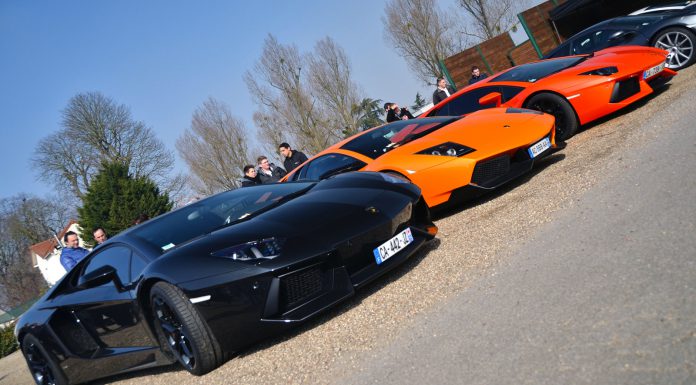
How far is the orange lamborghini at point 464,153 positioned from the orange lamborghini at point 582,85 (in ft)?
3.69

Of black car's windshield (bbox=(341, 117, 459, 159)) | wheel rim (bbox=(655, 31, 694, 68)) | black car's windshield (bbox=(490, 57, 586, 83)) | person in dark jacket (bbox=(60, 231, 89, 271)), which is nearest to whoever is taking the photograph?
black car's windshield (bbox=(341, 117, 459, 159))

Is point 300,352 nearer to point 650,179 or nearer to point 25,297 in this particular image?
point 650,179

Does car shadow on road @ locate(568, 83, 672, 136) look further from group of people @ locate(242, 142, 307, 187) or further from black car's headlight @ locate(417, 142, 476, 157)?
group of people @ locate(242, 142, 307, 187)

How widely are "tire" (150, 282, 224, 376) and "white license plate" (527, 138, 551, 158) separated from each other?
3.70m

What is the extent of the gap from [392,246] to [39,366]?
3877mm

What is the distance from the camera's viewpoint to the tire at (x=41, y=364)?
18.1 ft

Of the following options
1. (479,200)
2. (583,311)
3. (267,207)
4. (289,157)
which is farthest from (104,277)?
(289,157)

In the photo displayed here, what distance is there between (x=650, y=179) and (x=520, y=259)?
1435mm

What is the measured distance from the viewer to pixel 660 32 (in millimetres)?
9953

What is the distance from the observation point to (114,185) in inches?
1291

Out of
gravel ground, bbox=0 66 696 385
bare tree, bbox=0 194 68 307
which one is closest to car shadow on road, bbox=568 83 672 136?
gravel ground, bbox=0 66 696 385

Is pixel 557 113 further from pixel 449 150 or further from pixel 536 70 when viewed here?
pixel 449 150

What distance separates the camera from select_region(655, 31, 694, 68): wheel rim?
991cm

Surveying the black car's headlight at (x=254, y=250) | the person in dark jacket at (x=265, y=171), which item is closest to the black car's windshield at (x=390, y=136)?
the black car's headlight at (x=254, y=250)
